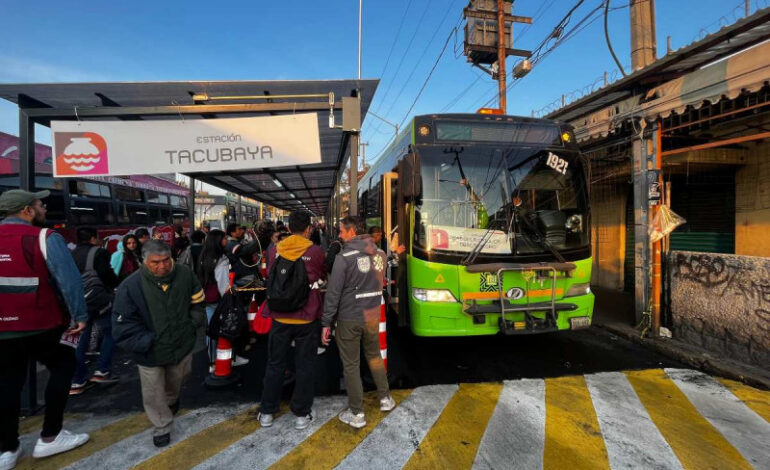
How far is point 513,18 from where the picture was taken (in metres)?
13.0

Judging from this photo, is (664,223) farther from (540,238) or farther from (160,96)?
(160,96)

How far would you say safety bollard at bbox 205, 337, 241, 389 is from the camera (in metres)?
3.92

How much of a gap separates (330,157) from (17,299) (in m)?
6.26

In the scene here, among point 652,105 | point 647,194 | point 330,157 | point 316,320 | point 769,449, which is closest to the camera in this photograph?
point 769,449

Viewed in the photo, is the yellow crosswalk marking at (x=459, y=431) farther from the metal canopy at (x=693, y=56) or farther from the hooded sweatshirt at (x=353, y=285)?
the metal canopy at (x=693, y=56)

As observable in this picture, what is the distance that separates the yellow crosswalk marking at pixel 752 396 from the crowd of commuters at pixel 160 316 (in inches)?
147

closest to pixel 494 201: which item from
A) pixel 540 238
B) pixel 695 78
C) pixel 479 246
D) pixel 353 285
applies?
pixel 479 246

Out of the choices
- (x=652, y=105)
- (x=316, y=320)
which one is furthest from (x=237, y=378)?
(x=652, y=105)

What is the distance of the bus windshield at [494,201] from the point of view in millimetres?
4227

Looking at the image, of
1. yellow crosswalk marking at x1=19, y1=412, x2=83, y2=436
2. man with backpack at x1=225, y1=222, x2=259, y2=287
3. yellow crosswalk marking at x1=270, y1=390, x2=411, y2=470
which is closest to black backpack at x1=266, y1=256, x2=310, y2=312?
yellow crosswalk marking at x1=270, y1=390, x2=411, y2=470

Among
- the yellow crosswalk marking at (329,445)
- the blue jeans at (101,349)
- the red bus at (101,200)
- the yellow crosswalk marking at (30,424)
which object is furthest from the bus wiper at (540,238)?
the red bus at (101,200)

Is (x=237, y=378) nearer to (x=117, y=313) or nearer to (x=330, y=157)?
(x=117, y=313)

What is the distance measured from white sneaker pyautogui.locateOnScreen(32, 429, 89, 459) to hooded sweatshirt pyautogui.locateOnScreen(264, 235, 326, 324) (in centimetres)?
185

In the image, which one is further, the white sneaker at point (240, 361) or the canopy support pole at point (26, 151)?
the white sneaker at point (240, 361)
